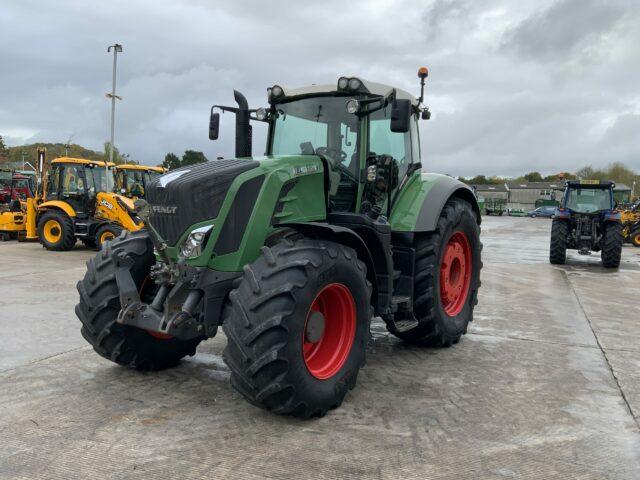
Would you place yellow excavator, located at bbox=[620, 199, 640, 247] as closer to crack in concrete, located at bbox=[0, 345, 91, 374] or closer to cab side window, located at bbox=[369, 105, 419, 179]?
cab side window, located at bbox=[369, 105, 419, 179]

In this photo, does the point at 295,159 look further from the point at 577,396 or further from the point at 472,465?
the point at 577,396

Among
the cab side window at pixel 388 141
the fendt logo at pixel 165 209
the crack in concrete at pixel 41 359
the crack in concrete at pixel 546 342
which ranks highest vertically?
the cab side window at pixel 388 141

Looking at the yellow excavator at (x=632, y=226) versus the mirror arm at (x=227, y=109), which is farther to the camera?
the yellow excavator at (x=632, y=226)

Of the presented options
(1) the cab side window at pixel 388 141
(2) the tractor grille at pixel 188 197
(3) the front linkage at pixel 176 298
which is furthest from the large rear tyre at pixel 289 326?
(1) the cab side window at pixel 388 141

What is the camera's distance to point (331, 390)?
11.6 feet

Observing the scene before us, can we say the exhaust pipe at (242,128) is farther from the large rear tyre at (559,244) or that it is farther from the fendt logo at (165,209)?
the large rear tyre at (559,244)

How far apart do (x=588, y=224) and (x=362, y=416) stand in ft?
37.7

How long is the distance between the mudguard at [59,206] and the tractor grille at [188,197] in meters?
11.1

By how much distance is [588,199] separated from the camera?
1390 centimetres

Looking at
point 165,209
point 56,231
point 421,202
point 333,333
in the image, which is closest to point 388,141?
point 421,202

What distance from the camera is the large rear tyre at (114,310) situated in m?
3.89

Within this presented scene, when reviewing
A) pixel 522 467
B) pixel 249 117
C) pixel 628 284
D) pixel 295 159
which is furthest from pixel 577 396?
pixel 628 284

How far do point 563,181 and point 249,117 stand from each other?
42.2 ft

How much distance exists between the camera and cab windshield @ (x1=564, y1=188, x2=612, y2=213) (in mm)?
13758
